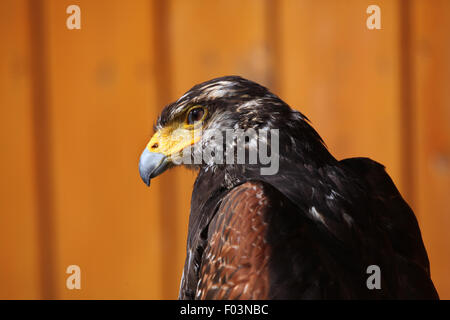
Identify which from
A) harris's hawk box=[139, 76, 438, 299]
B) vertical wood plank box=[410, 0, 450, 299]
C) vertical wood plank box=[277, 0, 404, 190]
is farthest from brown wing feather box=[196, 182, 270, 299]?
vertical wood plank box=[410, 0, 450, 299]

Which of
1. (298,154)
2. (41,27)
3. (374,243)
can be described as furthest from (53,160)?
(374,243)

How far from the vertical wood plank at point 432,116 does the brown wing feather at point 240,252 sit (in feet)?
4.79

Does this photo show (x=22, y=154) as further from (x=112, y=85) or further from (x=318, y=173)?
(x=318, y=173)

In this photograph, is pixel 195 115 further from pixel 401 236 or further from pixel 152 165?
pixel 401 236

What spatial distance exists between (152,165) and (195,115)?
0.25m

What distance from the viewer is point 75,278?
2.58 meters

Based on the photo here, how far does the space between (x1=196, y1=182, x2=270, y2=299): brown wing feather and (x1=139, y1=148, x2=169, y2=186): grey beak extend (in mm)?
447

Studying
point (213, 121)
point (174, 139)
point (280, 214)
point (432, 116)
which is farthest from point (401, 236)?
point (432, 116)

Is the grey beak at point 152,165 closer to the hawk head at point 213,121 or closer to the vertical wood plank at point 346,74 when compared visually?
the hawk head at point 213,121

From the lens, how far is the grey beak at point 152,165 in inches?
71.6

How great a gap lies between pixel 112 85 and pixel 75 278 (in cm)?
104

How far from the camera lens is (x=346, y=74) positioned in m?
2.56

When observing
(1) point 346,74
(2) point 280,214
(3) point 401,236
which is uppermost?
(1) point 346,74

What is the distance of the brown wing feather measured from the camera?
1.34 meters
